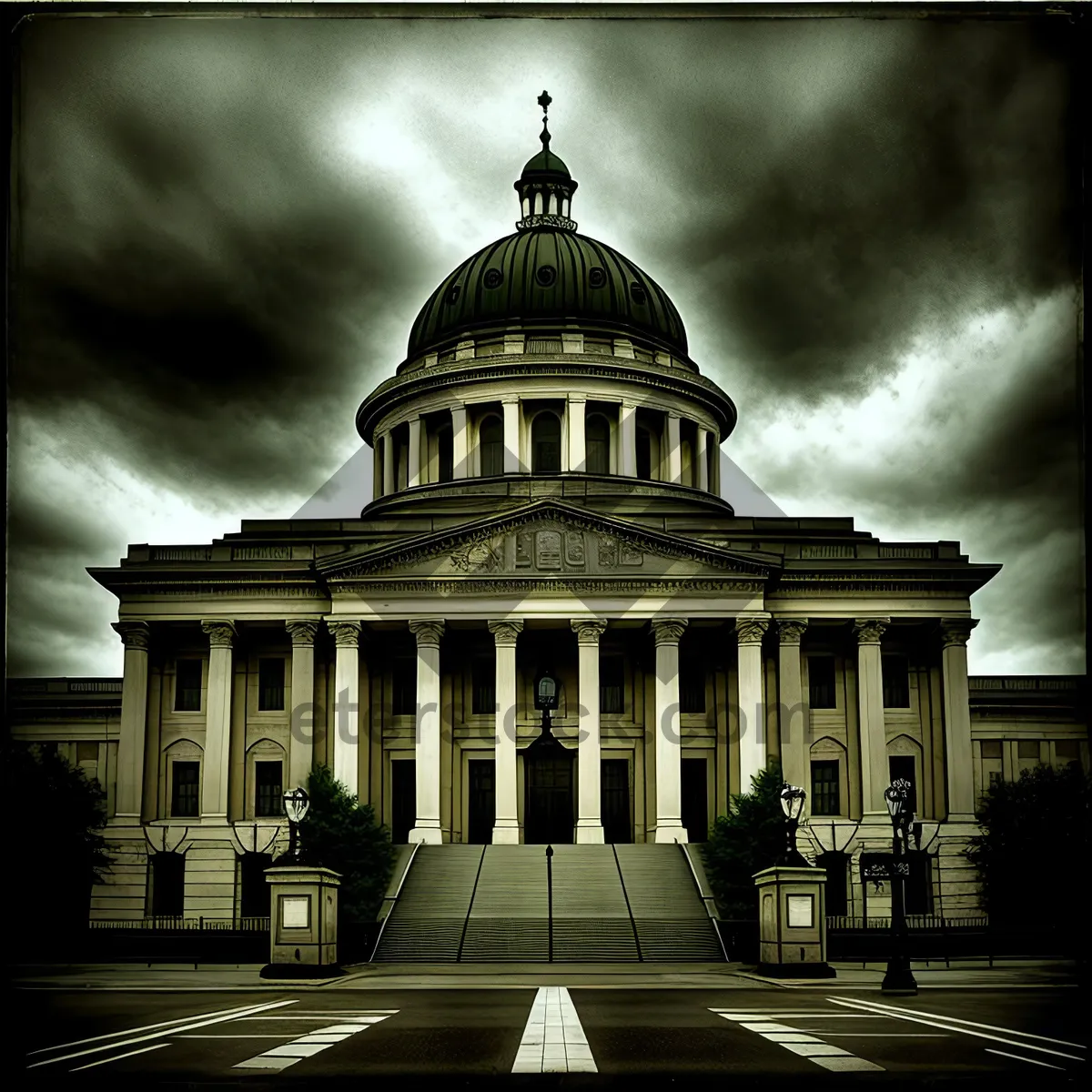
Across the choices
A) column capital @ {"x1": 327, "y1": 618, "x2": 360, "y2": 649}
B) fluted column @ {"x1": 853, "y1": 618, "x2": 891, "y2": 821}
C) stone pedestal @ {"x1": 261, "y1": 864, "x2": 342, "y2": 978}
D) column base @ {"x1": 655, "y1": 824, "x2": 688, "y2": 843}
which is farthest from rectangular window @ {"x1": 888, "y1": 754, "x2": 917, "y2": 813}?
stone pedestal @ {"x1": 261, "y1": 864, "x2": 342, "y2": 978}

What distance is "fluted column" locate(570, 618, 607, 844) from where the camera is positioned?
57844 millimetres

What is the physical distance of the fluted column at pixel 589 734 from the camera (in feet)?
190

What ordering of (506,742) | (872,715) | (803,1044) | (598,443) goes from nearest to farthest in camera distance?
(803,1044) < (506,742) < (872,715) < (598,443)

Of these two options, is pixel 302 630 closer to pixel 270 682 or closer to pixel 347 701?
pixel 270 682

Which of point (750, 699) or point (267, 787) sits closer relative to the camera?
point (750, 699)

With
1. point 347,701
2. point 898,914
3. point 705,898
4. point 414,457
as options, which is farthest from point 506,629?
point 898,914

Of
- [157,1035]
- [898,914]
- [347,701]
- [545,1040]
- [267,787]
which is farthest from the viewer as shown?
[267,787]

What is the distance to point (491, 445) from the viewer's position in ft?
245

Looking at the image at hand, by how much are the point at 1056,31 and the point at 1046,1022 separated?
9552mm

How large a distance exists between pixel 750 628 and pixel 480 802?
13.2 metres

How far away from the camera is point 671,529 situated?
64250mm

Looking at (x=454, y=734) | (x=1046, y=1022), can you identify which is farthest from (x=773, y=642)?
(x=1046, y=1022)

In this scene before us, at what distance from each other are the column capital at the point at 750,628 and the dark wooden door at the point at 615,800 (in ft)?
25.0

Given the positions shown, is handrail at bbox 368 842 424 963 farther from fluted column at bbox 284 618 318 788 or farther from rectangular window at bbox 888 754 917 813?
rectangular window at bbox 888 754 917 813
